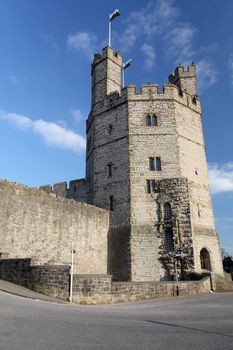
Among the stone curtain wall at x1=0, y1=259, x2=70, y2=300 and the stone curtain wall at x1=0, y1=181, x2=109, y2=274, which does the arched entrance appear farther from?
the stone curtain wall at x1=0, y1=259, x2=70, y2=300

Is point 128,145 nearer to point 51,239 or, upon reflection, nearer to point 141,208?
point 141,208

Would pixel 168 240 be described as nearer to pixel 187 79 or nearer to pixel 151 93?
pixel 151 93

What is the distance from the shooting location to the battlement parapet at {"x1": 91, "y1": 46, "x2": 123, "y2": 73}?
23.5 metres

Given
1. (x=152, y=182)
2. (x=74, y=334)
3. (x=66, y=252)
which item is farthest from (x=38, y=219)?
(x=74, y=334)

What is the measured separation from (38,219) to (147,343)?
12008mm

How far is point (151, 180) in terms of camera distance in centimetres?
1950

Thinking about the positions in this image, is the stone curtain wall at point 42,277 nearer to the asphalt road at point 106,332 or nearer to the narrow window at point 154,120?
the asphalt road at point 106,332

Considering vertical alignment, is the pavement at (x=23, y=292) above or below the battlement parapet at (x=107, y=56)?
below

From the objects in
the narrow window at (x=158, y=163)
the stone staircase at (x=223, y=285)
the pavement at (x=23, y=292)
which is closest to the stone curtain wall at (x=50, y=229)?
the pavement at (x=23, y=292)

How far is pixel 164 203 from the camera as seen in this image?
61.3 feet

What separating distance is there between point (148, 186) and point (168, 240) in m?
3.73

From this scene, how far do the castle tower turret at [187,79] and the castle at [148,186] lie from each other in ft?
2.58

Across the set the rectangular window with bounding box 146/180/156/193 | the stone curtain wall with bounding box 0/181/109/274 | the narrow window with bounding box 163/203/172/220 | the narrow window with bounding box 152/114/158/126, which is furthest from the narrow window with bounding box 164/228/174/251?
the narrow window with bounding box 152/114/158/126

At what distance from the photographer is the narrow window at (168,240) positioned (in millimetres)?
17719
